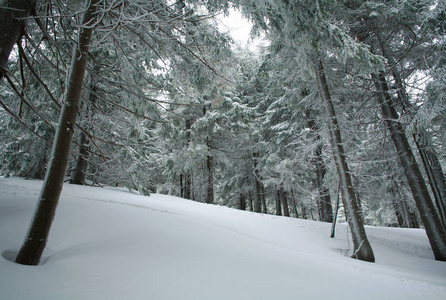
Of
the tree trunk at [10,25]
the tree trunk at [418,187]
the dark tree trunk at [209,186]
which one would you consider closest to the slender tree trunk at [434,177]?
the tree trunk at [418,187]

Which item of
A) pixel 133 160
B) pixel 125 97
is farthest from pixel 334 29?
pixel 133 160

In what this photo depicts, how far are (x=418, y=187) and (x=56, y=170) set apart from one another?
30.4ft

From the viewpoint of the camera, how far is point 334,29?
4559 mm

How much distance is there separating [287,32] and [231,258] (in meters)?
3.87

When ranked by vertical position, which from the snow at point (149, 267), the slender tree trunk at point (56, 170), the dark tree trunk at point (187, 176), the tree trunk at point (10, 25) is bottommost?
the snow at point (149, 267)

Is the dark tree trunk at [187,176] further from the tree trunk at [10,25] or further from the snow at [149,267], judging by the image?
the tree trunk at [10,25]

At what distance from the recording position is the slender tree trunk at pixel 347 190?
5422 millimetres

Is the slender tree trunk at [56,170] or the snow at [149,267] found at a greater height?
the slender tree trunk at [56,170]

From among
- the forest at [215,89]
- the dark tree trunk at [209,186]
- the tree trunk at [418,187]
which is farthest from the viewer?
the dark tree trunk at [209,186]

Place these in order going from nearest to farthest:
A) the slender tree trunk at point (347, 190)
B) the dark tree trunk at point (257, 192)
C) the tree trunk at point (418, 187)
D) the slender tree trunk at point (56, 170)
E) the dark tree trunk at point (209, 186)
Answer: the slender tree trunk at point (56, 170) < the slender tree trunk at point (347, 190) < the tree trunk at point (418, 187) < the dark tree trunk at point (209, 186) < the dark tree trunk at point (257, 192)

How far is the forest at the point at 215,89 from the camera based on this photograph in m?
2.19

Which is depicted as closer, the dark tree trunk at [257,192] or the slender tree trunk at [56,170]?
Result: the slender tree trunk at [56,170]

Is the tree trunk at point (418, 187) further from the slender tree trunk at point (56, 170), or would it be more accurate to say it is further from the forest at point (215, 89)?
the slender tree trunk at point (56, 170)

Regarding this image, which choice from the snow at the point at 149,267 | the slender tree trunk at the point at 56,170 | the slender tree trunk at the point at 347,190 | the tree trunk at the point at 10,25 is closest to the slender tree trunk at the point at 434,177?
the slender tree trunk at the point at 347,190
